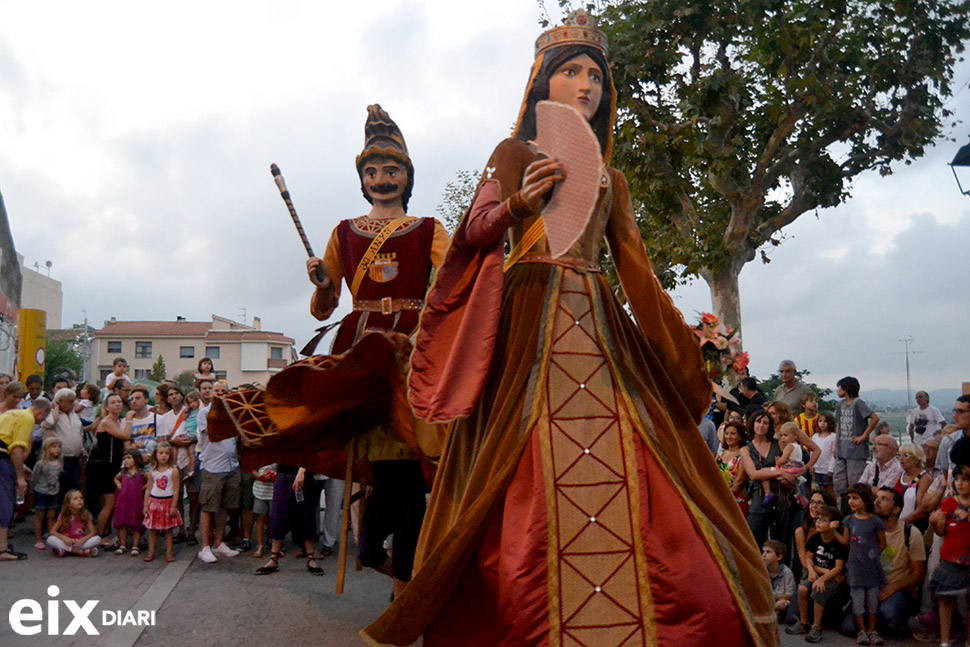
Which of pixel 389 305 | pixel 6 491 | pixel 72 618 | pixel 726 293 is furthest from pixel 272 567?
pixel 726 293

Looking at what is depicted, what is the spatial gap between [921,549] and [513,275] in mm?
4295

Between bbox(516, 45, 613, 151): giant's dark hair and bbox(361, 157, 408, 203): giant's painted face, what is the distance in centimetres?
146

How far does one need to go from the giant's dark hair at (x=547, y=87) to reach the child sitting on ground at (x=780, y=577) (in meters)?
3.71

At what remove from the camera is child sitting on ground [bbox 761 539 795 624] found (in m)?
6.48

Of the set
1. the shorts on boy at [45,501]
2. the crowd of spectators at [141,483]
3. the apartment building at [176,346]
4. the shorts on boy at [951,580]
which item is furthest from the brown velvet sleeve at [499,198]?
the apartment building at [176,346]

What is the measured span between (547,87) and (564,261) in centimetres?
83

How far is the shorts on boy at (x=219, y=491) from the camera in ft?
27.6

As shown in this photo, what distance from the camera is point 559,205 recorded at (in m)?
3.74

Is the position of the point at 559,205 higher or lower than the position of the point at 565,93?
lower

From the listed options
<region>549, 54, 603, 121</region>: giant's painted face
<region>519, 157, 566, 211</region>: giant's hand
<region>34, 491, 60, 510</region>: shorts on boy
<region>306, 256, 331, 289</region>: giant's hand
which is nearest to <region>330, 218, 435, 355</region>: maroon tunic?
<region>306, 256, 331, 289</region>: giant's hand

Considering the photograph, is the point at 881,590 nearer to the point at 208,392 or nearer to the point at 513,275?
the point at 513,275

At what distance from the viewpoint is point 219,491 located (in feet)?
27.8

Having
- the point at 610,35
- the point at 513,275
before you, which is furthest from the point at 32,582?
the point at 610,35

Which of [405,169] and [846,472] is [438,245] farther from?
[846,472]
